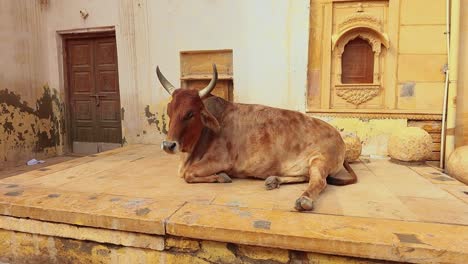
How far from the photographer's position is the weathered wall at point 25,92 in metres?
6.19

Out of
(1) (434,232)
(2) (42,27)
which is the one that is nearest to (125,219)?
(1) (434,232)

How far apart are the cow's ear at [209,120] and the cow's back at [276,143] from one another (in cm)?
19

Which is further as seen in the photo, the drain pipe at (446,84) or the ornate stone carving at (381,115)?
the ornate stone carving at (381,115)

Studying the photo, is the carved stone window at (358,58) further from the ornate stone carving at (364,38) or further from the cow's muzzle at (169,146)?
the cow's muzzle at (169,146)

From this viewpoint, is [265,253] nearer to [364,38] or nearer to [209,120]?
[209,120]

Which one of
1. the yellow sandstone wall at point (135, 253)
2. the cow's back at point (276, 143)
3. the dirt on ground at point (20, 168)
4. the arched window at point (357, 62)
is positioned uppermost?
the arched window at point (357, 62)

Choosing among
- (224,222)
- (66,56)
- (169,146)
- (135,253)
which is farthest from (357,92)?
(66,56)

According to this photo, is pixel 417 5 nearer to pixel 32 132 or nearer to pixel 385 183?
pixel 385 183

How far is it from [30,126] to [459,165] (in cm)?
739

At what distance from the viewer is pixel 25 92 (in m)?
6.56

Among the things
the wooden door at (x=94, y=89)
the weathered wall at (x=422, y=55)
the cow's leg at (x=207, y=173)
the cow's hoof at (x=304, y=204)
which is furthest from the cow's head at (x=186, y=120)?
the wooden door at (x=94, y=89)

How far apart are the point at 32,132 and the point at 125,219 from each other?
217 inches

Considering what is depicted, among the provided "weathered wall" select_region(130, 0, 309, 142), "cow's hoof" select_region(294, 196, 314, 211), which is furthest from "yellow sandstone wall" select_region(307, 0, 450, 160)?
"cow's hoof" select_region(294, 196, 314, 211)

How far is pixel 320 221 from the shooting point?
215 centimetres
